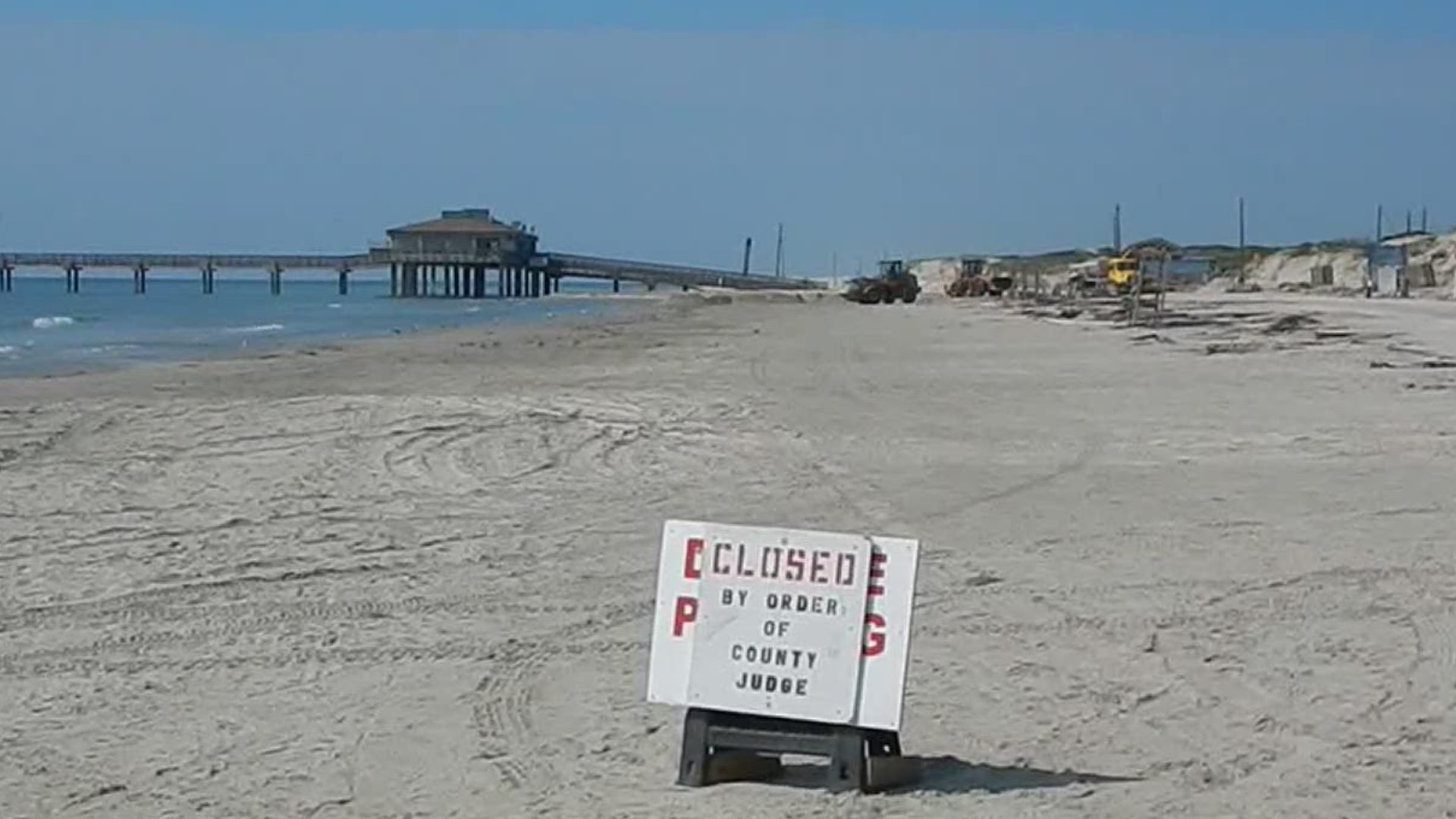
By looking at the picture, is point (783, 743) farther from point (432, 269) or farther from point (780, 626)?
point (432, 269)

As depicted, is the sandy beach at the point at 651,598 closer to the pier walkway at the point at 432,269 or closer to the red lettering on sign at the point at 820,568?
the red lettering on sign at the point at 820,568

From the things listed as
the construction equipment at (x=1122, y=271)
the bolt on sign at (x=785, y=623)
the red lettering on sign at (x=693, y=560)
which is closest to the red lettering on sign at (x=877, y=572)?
the bolt on sign at (x=785, y=623)

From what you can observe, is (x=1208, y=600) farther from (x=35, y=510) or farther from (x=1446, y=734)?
(x=35, y=510)

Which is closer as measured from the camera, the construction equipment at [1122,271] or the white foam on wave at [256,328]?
the white foam on wave at [256,328]

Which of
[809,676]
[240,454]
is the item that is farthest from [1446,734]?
[240,454]

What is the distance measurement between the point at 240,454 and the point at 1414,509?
762 centimetres

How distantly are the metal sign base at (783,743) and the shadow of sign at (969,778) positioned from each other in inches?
3.8

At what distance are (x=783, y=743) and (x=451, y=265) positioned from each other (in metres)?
119

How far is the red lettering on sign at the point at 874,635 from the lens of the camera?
5.38m

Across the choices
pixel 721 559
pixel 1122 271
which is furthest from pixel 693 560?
pixel 1122 271

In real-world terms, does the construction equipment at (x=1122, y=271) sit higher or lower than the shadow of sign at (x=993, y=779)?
higher

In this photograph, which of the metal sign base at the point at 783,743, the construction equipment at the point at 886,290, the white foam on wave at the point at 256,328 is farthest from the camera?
the construction equipment at the point at 886,290

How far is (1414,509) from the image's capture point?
10297 mm

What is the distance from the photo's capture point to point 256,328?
5172cm
